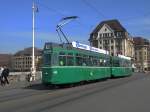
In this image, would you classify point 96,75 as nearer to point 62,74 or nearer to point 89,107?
point 62,74

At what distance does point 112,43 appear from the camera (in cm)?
14538

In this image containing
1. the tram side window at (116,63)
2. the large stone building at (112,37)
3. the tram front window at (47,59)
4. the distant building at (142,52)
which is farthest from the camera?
the distant building at (142,52)

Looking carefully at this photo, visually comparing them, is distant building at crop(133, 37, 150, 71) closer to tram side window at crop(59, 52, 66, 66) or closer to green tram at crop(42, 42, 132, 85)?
green tram at crop(42, 42, 132, 85)

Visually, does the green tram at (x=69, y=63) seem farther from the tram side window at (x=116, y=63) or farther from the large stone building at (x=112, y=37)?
the large stone building at (x=112, y=37)

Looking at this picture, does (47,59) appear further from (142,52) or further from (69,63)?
(142,52)

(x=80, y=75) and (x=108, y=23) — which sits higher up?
(x=108, y=23)

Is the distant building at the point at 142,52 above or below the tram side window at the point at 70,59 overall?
above

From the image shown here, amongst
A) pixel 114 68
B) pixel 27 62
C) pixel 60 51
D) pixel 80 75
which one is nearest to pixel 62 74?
pixel 60 51

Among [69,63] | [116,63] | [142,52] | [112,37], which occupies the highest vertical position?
[112,37]

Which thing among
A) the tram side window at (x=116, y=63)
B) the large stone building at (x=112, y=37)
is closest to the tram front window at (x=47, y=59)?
the tram side window at (x=116, y=63)

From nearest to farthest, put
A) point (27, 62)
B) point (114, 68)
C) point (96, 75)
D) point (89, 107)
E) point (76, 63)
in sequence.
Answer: point (89, 107) → point (76, 63) → point (96, 75) → point (114, 68) → point (27, 62)

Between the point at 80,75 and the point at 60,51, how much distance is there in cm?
382

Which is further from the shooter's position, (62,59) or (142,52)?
(142,52)

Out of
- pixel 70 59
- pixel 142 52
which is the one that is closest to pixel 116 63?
pixel 70 59
